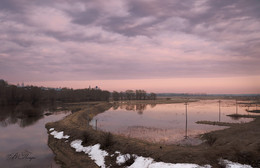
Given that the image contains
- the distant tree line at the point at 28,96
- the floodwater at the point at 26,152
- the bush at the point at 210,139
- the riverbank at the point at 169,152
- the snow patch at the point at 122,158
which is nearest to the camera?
the riverbank at the point at 169,152

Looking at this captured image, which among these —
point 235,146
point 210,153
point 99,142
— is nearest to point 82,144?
point 99,142

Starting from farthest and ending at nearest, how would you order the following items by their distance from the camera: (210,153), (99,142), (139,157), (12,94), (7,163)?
(12,94) < (99,142) < (7,163) < (139,157) < (210,153)

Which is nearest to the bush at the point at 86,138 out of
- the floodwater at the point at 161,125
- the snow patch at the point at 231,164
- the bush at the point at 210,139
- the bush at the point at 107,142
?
the bush at the point at 107,142

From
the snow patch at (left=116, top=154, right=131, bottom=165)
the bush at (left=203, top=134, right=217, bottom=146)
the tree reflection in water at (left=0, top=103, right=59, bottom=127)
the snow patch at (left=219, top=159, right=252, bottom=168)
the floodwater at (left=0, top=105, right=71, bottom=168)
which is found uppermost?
the snow patch at (left=219, top=159, right=252, bottom=168)

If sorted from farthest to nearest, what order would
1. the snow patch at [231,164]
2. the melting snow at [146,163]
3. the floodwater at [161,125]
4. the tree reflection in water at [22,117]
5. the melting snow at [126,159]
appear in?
1. the tree reflection in water at [22,117]
2. the floodwater at [161,125]
3. the melting snow at [146,163]
4. the melting snow at [126,159]
5. the snow patch at [231,164]

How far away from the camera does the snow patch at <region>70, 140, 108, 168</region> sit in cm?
2005

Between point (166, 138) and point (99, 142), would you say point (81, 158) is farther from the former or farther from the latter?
point (166, 138)

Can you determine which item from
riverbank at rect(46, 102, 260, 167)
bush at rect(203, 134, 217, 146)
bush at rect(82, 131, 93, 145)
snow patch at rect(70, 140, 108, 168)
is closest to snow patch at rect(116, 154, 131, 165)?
riverbank at rect(46, 102, 260, 167)

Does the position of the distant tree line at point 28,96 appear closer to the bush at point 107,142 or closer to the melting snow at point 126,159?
the melting snow at point 126,159

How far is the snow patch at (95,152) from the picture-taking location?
20.1m

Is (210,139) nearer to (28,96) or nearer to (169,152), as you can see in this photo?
(169,152)

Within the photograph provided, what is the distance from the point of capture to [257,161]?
15516 millimetres

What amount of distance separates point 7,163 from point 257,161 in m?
25.3

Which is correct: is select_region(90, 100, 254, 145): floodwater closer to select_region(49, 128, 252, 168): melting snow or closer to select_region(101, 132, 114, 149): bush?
select_region(101, 132, 114, 149): bush
